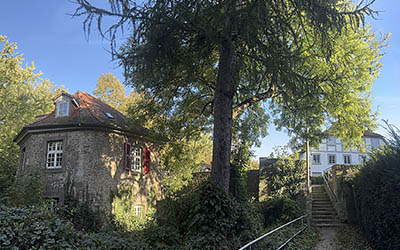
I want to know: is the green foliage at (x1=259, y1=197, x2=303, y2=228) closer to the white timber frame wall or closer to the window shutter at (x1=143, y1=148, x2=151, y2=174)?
the window shutter at (x1=143, y1=148, x2=151, y2=174)

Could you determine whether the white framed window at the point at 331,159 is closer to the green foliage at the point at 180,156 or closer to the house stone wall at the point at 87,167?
the green foliage at the point at 180,156

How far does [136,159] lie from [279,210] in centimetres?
905

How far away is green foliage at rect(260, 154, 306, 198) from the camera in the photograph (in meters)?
19.2

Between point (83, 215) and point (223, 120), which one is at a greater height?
point (223, 120)

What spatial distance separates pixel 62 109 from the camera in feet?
66.8

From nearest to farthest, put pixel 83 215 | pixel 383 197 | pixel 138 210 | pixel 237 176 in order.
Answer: pixel 383 197
pixel 237 176
pixel 83 215
pixel 138 210

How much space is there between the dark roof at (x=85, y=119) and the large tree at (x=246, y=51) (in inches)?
203

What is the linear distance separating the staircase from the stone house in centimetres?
983

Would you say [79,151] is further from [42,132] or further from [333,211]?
[333,211]

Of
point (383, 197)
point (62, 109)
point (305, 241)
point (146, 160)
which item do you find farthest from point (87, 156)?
point (383, 197)

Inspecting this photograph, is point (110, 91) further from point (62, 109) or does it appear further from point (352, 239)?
point (352, 239)

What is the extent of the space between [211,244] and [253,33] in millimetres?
5721

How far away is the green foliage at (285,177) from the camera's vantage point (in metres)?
19.2

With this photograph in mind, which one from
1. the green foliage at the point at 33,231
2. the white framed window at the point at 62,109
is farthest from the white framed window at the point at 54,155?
the green foliage at the point at 33,231
